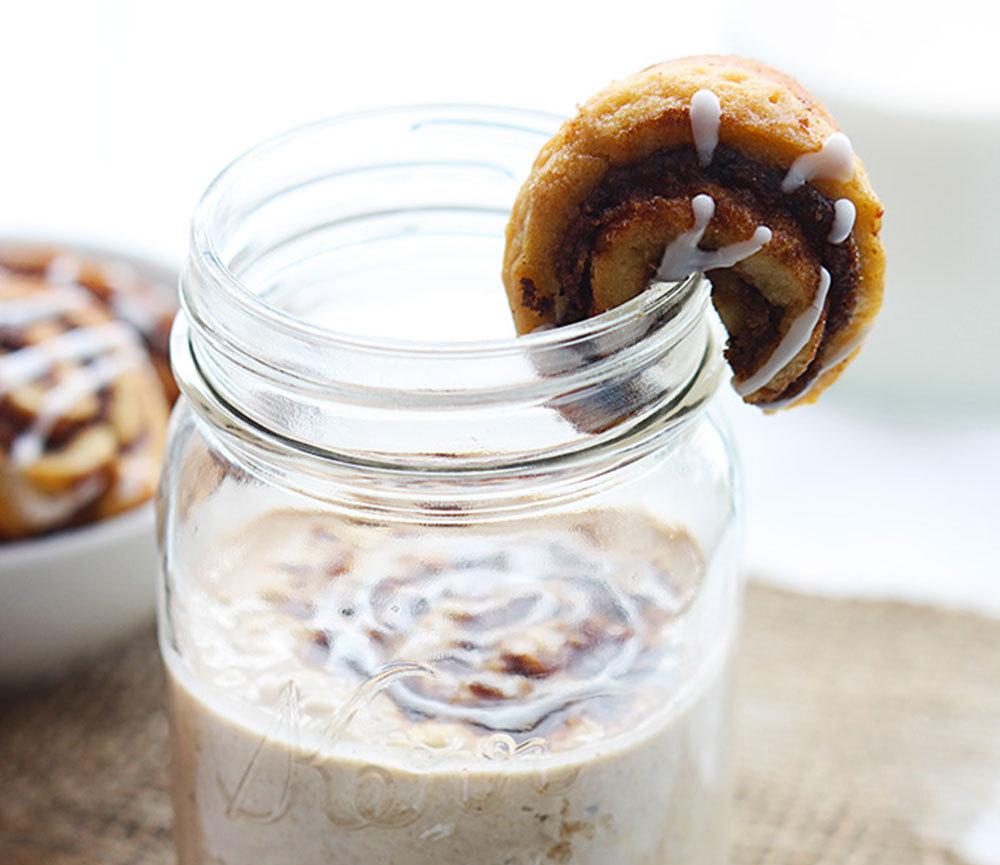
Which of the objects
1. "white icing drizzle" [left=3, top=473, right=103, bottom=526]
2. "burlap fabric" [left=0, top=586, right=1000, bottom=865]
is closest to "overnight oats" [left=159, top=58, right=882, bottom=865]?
"burlap fabric" [left=0, top=586, right=1000, bottom=865]

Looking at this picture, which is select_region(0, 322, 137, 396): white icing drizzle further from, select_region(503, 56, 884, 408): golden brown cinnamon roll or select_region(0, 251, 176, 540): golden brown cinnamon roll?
select_region(503, 56, 884, 408): golden brown cinnamon roll

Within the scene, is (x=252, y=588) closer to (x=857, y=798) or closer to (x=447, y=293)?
(x=447, y=293)

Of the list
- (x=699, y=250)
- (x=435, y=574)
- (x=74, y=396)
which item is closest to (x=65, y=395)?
(x=74, y=396)

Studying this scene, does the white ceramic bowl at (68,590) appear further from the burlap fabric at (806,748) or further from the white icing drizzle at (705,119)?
the white icing drizzle at (705,119)

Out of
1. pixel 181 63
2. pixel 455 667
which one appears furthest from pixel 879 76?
pixel 181 63

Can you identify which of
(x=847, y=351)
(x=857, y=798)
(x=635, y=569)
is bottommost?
(x=857, y=798)
